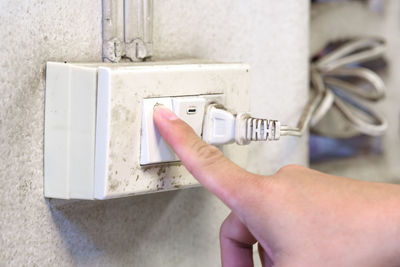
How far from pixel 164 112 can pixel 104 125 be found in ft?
0.16

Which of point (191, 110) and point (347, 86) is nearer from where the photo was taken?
point (191, 110)

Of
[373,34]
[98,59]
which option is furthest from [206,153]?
[373,34]

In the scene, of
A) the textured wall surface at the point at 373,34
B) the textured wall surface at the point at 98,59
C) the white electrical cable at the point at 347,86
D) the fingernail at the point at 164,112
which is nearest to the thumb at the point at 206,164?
the fingernail at the point at 164,112

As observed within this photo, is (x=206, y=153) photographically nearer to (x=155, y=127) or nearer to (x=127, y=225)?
(x=155, y=127)

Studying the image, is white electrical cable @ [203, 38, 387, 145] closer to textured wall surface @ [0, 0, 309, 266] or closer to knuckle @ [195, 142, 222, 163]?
textured wall surface @ [0, 0, 309, 266]

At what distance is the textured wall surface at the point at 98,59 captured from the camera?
47 cm

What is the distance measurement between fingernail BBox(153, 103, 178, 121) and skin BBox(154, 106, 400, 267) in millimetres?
36

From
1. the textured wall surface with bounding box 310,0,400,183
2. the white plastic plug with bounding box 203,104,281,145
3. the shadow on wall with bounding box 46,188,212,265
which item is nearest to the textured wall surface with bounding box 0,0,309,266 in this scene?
the shadow on wall with bounding box 46,188,212,265

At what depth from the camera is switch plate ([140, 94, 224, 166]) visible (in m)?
0.47

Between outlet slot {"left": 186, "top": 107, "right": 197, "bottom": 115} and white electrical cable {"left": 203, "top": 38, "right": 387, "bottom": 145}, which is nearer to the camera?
outlet slot {"left": 186, "top": 107, "right": 197, "bottom": 115}

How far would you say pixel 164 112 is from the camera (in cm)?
47

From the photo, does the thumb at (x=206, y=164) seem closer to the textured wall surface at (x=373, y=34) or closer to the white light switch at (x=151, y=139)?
the white light switch at (x=151, y=139)

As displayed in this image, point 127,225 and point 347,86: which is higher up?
point 347,86

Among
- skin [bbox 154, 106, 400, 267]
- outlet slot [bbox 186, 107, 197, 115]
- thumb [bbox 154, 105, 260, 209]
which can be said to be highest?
outlet slot [bbox 186, 107, 197, 115]
